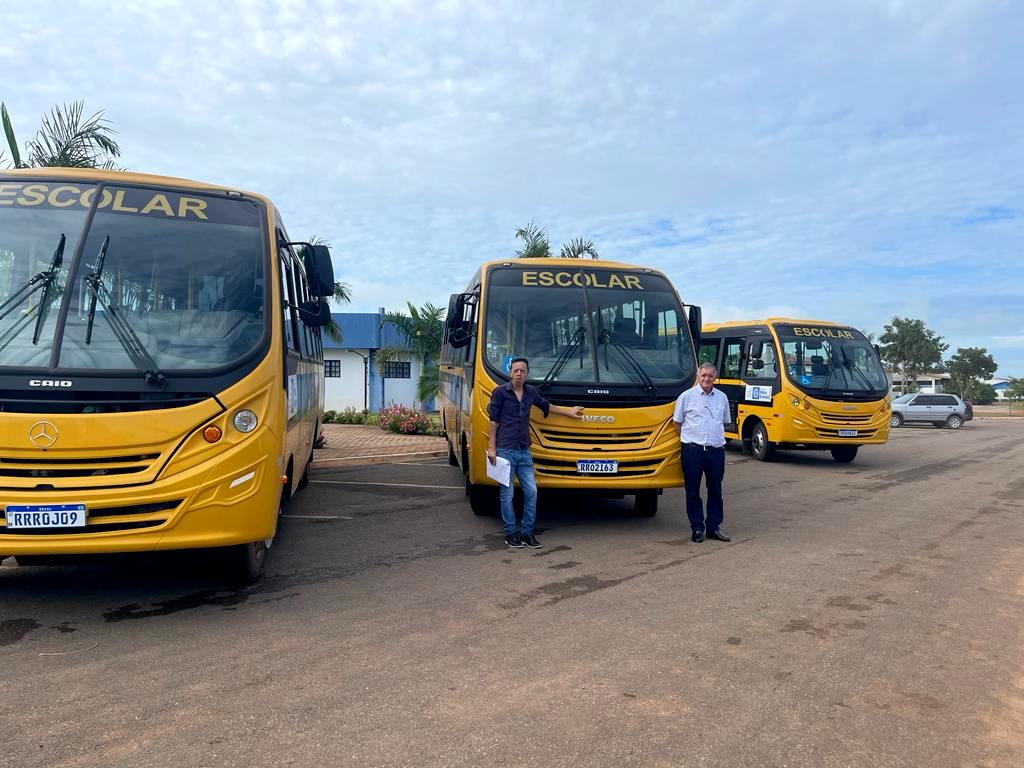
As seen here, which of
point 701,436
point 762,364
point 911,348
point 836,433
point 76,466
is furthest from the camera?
point 911,348

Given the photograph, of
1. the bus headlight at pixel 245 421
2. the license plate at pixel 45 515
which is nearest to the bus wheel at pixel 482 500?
the bus headlight at pixel 245 421

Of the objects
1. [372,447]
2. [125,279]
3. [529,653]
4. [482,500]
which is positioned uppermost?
[125,279]

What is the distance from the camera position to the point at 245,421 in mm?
5008

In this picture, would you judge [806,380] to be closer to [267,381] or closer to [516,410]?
[516,410]

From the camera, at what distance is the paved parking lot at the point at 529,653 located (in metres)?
3.38

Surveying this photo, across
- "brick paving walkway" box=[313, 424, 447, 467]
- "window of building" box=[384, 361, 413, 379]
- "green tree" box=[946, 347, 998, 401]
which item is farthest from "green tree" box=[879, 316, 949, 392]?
"brick paving walkway" box=[313, 424, 447, 467]

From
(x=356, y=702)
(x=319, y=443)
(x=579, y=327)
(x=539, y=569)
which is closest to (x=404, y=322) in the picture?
(x=319, y=443)

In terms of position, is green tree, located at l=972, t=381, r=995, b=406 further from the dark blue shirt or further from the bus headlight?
the bus headlight

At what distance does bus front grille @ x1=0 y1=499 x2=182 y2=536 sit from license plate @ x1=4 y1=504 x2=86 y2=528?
0.03 metres

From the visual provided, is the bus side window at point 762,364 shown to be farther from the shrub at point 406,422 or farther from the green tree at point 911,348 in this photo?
the green tree at point 911,348

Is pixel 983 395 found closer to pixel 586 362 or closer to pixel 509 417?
pixel 586 362

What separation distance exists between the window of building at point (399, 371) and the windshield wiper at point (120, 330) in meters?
28.9

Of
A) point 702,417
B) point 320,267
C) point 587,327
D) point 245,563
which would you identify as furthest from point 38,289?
point 702,417

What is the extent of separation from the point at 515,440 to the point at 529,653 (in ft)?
9.65
